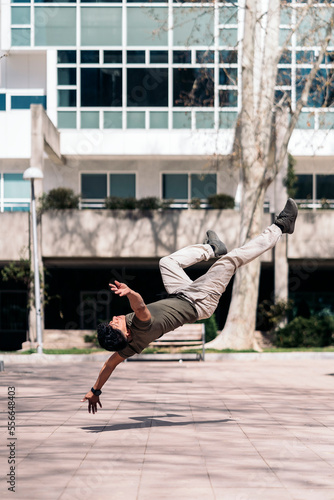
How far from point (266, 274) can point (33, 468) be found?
24808mm

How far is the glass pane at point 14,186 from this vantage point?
29438 millimetres

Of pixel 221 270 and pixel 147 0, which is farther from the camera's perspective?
pixel 147 0

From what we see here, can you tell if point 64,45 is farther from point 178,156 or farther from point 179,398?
point 179,398

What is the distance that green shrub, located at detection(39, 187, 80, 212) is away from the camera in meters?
25.5

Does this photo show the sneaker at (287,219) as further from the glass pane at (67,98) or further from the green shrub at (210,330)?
the glass pane at (67,98)

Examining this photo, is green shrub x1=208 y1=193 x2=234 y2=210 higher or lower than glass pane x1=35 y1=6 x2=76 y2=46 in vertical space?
lower

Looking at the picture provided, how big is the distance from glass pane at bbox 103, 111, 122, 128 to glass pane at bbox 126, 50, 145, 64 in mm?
2092

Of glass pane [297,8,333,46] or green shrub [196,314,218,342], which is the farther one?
green shrub [196,314,218,342]

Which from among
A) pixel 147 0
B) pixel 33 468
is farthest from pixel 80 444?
pixel 147 0

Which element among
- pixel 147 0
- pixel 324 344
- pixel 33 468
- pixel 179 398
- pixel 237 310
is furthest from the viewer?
pixel 147 0

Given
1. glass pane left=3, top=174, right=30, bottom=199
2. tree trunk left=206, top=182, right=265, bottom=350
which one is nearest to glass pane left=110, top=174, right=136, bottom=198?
glass pane left=3, top=174, right=30, bottom=199

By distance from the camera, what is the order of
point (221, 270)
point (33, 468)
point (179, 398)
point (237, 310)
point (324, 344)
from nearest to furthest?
point (33, 468) < point (221, 270) < point (179, 398) < point (237, 310) < point (324, 344)

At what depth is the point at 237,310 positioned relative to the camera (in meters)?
22.2

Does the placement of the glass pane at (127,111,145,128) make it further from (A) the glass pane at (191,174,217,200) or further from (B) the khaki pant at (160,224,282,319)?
(B) the khaki pant at (160,224,282,319)
